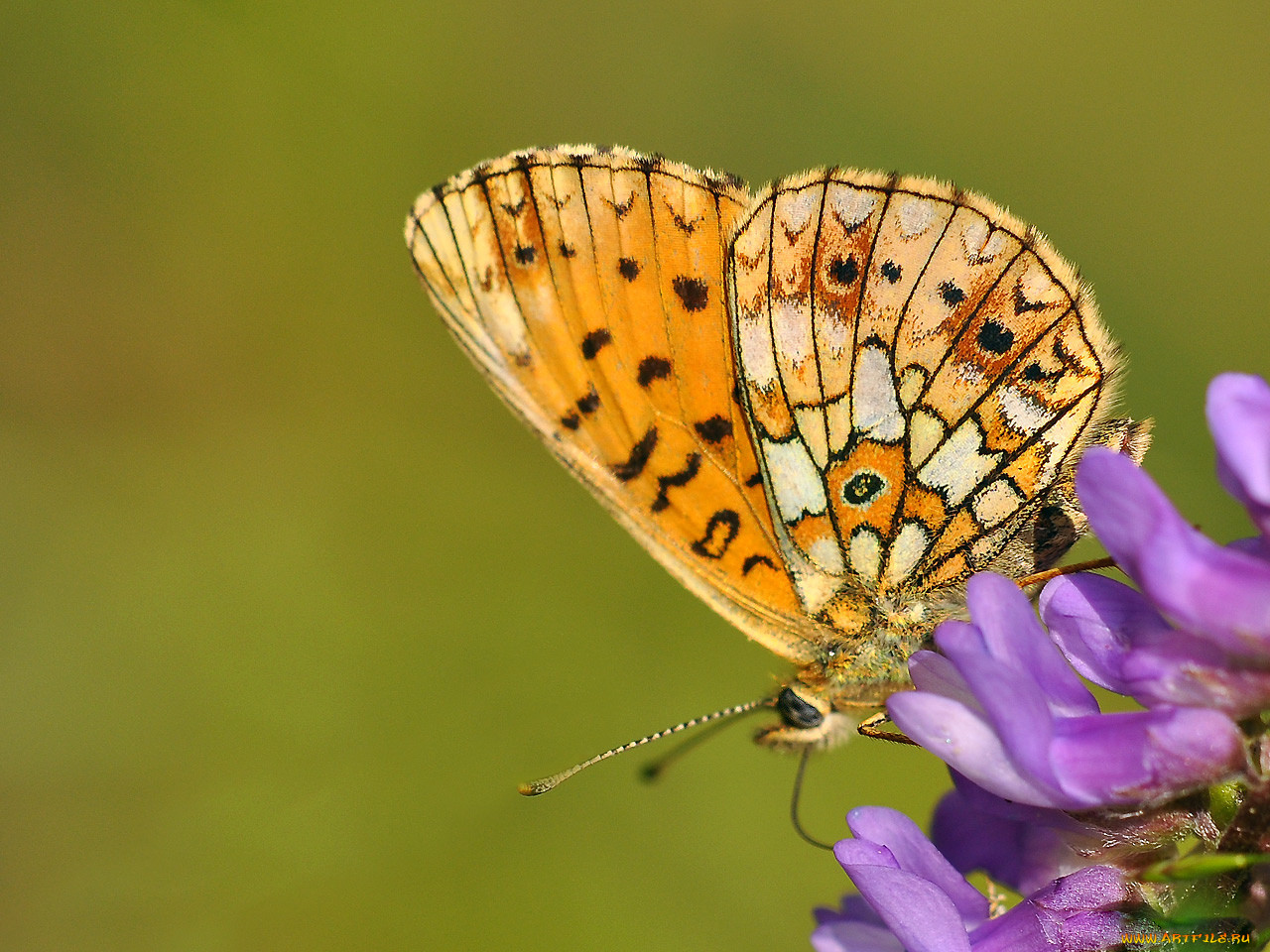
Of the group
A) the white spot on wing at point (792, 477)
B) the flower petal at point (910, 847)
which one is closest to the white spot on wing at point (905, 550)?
the white spot on wing at point (792, 477)

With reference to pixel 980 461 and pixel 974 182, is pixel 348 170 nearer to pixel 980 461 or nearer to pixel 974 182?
pixel 974 182

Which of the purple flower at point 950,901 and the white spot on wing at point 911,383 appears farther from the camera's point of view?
the white spot on wing at point 911,383

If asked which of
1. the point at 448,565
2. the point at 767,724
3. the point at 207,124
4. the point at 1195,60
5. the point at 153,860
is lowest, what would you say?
the point at 153,860

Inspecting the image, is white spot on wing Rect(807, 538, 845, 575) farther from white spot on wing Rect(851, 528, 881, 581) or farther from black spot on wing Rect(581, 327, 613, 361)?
black spot on wing Rect(581, 327, 613, 361)

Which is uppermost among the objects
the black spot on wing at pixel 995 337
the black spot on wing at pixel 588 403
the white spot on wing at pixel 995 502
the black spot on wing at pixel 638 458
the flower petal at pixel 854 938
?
the black spot on wing at pixel 995 337

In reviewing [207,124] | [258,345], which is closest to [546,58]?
[207,124]

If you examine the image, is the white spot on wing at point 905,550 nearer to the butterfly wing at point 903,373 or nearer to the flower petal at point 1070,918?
the butterfly wing at point 903,373

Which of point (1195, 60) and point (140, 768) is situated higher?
point (1195, 60)
